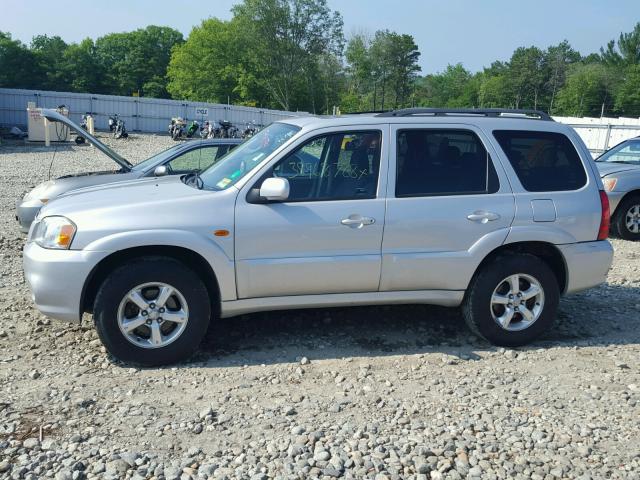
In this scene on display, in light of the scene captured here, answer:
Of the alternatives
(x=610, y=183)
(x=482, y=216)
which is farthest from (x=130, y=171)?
(x=610, y=183)

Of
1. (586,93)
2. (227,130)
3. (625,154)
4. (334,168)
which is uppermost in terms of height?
(586,93)

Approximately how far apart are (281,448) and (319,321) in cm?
220

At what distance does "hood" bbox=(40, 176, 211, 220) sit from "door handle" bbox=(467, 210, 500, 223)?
211 centimetres

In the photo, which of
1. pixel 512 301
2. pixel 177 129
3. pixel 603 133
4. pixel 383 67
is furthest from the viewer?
pixel 383 67

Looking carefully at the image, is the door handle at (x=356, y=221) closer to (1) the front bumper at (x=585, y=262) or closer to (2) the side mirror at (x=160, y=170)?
(1) the front bumper at (x=585, y=262)

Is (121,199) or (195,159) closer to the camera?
(121,199)

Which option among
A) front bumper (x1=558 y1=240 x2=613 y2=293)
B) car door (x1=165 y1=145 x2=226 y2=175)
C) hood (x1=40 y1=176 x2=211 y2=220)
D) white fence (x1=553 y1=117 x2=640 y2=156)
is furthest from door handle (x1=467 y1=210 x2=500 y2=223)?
white fence (x1=553 y1=117 x2=640 y2=156)

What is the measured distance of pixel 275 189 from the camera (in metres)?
4.56

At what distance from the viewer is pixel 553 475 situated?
345cm

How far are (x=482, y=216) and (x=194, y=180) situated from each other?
2.40 m

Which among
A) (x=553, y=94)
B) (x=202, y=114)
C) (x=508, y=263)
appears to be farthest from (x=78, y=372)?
(x=553, y=94)

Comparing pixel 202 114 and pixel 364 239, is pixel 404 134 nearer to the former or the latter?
pixel 364 239

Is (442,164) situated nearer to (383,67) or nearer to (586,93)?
(383,67)

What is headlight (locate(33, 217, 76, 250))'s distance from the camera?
14.7 feet
